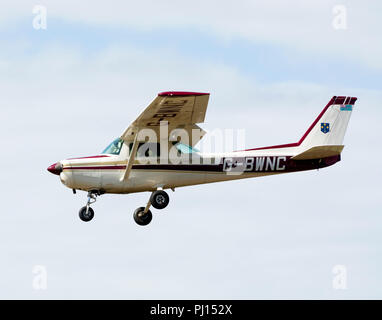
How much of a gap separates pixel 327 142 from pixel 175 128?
4777mm

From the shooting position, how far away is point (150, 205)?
25.2 m

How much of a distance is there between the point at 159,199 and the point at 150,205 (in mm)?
763

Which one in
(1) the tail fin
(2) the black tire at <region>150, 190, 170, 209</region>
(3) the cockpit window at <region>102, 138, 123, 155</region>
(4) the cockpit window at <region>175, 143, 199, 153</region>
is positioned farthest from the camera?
(1) the tail fin

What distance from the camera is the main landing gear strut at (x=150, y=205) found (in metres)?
24.5

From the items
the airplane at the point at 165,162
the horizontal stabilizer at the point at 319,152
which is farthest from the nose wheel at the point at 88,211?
the horizontal stabilizer at the point at 319,152

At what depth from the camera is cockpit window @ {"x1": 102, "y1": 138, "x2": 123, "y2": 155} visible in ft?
81.0

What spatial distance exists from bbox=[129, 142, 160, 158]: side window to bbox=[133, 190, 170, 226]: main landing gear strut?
3.32 ft

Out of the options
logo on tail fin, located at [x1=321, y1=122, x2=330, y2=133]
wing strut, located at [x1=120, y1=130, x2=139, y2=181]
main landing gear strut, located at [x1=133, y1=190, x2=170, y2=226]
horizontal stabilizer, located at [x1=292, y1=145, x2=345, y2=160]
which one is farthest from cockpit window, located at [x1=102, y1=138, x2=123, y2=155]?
logo on tail fin, located at [x1=321, y1=122, x2=330, y2=133]

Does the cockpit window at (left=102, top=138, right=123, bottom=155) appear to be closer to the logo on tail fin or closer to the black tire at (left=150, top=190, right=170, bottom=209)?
the black tire at (left=150, top=190, right=170, bottom=209)

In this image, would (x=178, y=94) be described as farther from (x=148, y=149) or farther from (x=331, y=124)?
(x=331, y=124)

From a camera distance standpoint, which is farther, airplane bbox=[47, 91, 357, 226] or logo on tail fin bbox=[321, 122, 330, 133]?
logo on tail fin bbox=[321, 122, 330, 133]

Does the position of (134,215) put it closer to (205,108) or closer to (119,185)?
(119,185)

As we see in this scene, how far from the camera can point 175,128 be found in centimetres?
2450

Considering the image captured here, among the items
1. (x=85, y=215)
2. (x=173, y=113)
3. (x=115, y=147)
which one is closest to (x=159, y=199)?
(x=115, y=147)
